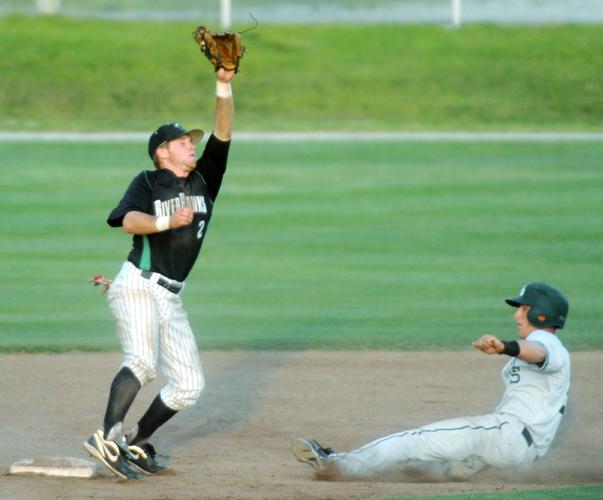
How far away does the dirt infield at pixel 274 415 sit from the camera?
657 cm

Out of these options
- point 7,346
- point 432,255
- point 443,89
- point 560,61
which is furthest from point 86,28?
point 7,346

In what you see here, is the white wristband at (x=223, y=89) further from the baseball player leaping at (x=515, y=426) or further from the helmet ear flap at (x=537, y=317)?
the helmet ear flap at (x=537, y=317)

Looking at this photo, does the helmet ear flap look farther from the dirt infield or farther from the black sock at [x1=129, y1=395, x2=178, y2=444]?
the black sock at [x1=129, y1=395, x2=178, y2=444]

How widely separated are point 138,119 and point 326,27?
741 centimetres

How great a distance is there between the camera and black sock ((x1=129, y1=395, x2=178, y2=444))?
6754 mm

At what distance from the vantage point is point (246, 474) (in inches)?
269

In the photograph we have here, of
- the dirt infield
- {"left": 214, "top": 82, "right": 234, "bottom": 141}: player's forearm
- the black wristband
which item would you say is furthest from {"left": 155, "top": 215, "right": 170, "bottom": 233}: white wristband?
the black wristband

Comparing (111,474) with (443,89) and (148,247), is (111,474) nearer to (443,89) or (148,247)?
(148,247)

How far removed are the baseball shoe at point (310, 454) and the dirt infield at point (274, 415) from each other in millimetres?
99

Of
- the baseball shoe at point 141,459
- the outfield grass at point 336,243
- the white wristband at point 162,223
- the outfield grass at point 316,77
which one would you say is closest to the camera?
the white wristband at point 162,223

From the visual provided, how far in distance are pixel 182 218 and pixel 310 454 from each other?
4.43 feet

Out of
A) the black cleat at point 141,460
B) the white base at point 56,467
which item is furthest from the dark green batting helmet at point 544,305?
the white base at point 56,467

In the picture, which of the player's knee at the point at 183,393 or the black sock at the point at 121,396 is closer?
the black sock at the point at 121,396

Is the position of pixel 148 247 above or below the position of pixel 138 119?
above
